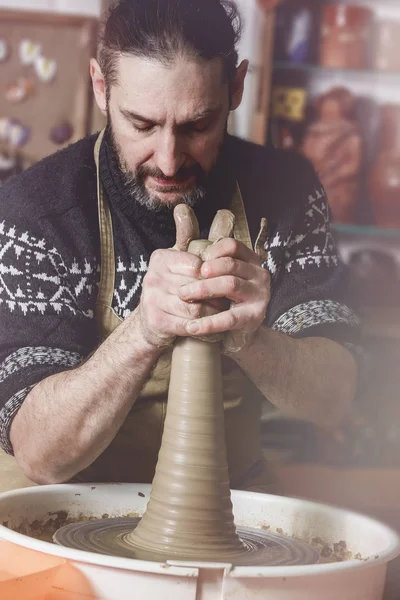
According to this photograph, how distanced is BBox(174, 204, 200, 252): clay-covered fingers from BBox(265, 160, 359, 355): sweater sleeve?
50 cm

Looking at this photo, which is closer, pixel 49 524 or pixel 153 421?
pixel 49 524

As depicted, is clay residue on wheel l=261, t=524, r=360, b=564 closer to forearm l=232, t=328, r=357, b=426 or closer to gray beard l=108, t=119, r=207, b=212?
forearm l=232, t=328, r=357, b=426

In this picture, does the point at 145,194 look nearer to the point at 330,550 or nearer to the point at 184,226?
the point at 184,226

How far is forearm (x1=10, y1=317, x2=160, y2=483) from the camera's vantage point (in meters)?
1.11

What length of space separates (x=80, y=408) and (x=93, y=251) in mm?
321

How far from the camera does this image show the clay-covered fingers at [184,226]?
94cm

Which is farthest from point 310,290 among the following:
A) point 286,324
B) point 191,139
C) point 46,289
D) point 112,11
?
point 112,11

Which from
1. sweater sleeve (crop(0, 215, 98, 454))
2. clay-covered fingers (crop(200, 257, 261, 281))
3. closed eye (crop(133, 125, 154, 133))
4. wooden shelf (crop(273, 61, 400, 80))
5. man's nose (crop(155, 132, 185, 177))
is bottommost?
sweater sleeve (crop(0, 215, 98, 454))

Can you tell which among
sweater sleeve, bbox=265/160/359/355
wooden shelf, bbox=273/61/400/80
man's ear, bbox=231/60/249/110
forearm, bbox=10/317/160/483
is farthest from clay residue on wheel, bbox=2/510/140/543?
wooden shelf, bbox=273/61/400/80

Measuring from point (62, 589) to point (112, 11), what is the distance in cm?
96

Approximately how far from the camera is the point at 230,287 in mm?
948

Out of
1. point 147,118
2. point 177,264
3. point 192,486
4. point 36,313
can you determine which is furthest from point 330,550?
point 147,118

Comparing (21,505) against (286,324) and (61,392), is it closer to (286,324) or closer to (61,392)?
(61,392)

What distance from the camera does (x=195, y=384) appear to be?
0.99 m
